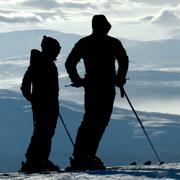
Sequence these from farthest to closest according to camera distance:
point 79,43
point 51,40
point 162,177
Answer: point 51,40
point 79,43
point 162,177

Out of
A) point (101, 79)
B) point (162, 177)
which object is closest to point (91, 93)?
point (101, 79)

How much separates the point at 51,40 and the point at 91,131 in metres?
2.09

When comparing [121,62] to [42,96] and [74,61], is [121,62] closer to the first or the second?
[74,61]

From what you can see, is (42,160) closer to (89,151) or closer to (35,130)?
(35,130)

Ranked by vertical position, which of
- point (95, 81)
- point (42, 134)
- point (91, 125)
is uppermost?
point (95, 81)

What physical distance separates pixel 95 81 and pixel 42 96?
1.55 m

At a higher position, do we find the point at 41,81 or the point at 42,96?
the point at 41,81

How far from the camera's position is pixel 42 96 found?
11.9m

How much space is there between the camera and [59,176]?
28.3ft

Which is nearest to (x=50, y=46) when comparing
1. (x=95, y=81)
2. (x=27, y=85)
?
(x=27, y=85)

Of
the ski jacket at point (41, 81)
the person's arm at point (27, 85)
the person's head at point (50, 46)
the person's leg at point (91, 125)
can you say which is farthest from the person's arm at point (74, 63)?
the person's arm at point (27, 85)

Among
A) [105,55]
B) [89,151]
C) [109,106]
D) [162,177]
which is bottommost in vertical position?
[162,177]

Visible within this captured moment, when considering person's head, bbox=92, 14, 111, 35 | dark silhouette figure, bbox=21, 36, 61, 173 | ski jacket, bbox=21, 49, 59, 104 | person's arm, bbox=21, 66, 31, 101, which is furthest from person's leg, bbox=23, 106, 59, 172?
person's head, bbox=92, 14, 111, 35

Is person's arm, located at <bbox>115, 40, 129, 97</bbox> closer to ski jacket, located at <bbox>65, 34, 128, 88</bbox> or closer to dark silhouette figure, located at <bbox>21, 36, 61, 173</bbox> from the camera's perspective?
ski jacket, located at <bbox>65, 34, 128, 88</bbox>
